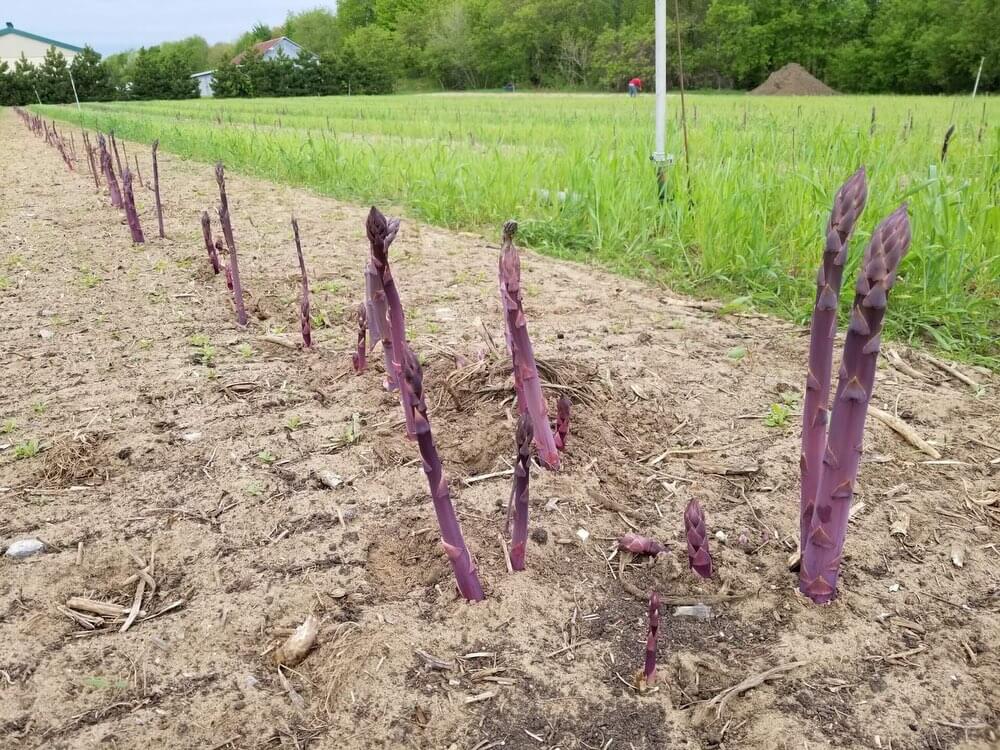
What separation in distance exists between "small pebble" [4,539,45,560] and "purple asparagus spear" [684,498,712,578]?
155cm

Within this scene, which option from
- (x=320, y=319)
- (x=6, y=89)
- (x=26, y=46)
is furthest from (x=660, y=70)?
(x=26, y=46)

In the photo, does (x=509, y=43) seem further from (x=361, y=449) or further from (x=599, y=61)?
(x=361, y=449)

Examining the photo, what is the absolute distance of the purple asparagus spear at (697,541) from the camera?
4.91 ft

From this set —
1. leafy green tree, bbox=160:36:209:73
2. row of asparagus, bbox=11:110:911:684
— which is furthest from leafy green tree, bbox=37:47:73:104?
row of asparagus, bbox=11:110:911:684

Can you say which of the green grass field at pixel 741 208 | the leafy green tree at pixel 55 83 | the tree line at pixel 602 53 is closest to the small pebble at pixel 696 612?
the green grass field at pixel 741 208

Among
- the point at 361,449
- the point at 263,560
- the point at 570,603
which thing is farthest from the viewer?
the point at 361,449

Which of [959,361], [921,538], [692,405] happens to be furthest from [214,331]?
[959,361]

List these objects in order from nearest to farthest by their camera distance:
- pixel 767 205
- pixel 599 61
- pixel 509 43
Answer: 1. pixel 767 205
2. pixel 599 61
3. pixel 509 43

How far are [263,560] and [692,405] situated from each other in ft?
4.69

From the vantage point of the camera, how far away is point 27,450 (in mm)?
2209

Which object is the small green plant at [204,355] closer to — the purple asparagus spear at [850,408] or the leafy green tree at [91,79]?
the purple asparagus spear at [850,408]

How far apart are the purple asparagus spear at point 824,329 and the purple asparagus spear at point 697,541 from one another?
204 millimetres

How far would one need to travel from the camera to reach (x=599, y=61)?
50250 millimetres

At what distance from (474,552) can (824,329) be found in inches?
35.9
